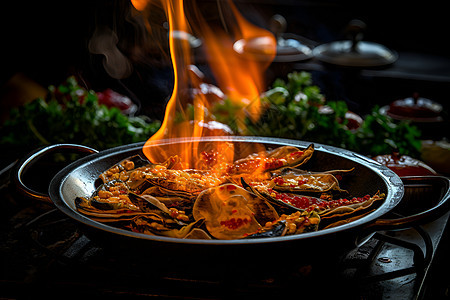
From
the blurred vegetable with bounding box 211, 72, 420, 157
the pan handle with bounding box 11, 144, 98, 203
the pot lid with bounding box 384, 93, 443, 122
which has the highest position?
the pan handle with bounding box 11, 144, 98, 203

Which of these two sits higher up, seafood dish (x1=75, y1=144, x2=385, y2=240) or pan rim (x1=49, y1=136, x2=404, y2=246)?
pan rim (x1=49, y1=136, x2=404, y2=246)

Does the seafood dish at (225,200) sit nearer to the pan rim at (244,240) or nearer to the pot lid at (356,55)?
the pan rim at (244,240)

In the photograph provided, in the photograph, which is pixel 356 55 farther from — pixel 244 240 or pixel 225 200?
pixel 244 240

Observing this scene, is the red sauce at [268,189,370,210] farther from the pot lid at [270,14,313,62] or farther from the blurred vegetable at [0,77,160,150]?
the pot lid at [270,14,313,62]

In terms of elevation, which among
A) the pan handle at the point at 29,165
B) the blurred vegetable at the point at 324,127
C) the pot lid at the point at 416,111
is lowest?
the pot lid at the point at 416,111

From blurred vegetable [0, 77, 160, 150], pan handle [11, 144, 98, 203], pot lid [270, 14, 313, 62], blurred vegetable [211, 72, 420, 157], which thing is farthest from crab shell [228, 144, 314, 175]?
pot lid [270, 14, 313, 62]

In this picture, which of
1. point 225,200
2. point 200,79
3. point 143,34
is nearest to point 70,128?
point 200,79

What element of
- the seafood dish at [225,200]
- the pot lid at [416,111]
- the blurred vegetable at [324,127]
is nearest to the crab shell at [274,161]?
the seafood dish at [225,200]

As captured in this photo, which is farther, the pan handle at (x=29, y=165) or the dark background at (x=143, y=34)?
the dark background at (x=143, y=34)
